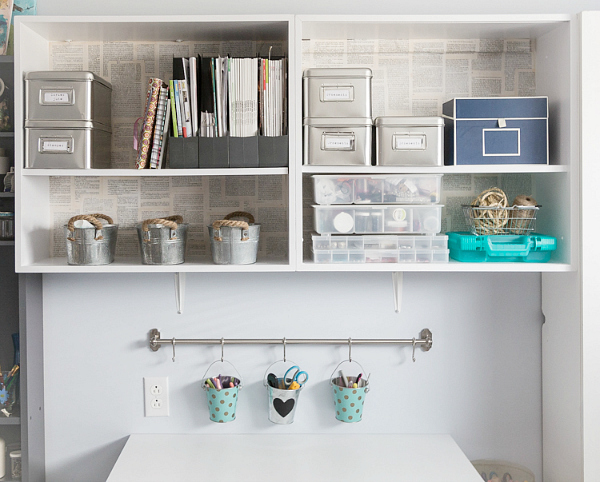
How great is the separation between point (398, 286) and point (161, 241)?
2.33ft

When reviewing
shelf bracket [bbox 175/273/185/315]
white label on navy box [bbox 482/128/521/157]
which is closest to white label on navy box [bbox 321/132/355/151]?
white label on navy box [bbox 482/128/521/157]

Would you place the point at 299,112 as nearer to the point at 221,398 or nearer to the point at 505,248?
the point at 505,248

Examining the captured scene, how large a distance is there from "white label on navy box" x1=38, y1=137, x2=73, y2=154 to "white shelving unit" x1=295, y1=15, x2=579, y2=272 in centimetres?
60

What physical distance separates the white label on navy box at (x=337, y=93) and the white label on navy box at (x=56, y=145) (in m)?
0.67

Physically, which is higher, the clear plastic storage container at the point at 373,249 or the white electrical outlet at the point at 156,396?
the clear plastic storage container at the point at 373,249

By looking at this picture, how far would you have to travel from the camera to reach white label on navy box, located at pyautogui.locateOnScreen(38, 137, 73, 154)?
139 cm

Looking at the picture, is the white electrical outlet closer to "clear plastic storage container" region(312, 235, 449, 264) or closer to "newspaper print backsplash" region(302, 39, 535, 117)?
"clear plastic storage container" region(312, 235, 449, 264)

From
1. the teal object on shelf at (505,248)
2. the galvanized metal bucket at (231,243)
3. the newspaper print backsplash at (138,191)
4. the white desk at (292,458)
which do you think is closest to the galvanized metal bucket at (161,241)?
the galvanized metal bucket at (231,243)

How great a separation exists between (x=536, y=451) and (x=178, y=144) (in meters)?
1.43

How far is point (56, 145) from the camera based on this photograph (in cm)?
140

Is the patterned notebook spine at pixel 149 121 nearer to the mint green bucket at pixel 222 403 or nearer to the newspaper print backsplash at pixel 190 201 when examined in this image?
the newspaper print backsplash at pixel 190 201

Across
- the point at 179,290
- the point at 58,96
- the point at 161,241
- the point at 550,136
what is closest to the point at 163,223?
the point at 161,241

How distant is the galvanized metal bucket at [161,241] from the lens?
4.62 ft

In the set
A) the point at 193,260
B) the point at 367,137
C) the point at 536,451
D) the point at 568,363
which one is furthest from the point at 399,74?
the point at 536,451
